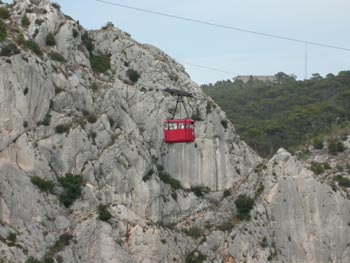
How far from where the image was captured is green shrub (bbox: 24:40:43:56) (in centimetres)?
6391

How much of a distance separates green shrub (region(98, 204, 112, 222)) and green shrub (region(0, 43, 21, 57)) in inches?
740

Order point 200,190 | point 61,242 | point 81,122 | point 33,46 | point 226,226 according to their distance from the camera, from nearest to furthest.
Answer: point 61,242, point 81,122, point 226,226, point 33,46, point 200,190

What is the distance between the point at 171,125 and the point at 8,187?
20883mm

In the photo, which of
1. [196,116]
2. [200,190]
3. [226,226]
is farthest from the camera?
[196,116]

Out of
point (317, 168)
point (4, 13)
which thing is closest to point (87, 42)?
point (4, 13)

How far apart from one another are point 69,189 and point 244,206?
66.7 ft

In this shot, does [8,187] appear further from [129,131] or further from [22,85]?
[129,131]

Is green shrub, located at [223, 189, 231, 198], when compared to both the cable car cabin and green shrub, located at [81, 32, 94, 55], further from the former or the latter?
green shrub, located at [81, 32, 94, 55]

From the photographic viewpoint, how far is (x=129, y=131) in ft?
223

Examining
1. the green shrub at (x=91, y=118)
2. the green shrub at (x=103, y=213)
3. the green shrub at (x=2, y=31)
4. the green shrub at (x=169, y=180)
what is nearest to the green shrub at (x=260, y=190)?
the green shrub at (x=169, y=180)

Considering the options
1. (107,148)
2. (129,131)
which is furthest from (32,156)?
(129,131)

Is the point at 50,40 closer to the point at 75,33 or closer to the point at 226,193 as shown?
the point at 75,33

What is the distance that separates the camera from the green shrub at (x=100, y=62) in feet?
239

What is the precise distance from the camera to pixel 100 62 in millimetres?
74062
